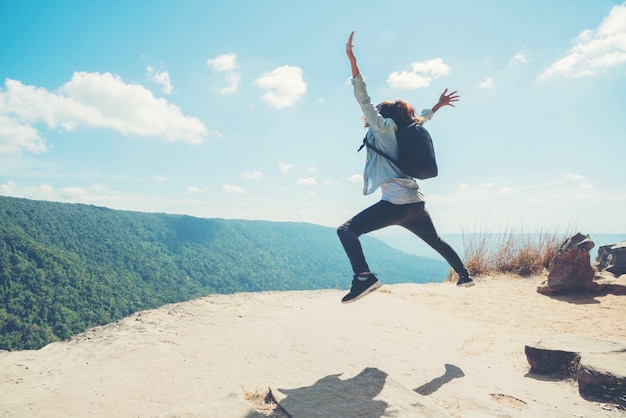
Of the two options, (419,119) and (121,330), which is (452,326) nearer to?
(419,119)

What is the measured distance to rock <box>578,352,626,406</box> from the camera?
264 centimetres

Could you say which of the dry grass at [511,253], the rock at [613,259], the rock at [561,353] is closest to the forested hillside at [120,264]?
the dry grass at [511,253]

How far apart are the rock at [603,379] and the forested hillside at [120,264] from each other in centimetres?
1086

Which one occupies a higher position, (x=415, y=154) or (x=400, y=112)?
(x=400, y=112)

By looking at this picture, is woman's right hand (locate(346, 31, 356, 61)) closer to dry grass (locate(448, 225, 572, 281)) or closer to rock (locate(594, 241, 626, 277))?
dry grass (locate(448, 225, 572, 281))

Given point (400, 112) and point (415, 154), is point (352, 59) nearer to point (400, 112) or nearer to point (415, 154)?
point (400, 112)

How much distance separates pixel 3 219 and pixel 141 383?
119m

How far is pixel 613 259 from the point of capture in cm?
916

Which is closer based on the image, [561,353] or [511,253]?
[561,353]

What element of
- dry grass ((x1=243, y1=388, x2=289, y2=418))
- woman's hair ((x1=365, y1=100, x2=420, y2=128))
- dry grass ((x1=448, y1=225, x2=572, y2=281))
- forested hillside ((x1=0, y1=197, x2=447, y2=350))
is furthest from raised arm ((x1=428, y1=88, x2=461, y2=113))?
forested hillside ((x1=0, y1=197, x2=447, y2=350))

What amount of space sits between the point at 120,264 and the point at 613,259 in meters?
113

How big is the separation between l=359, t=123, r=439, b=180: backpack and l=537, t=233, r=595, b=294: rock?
6015mm

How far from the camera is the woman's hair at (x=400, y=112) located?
11.4 ft

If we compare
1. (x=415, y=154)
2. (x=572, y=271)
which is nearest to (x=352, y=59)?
(x=415, y=154)
